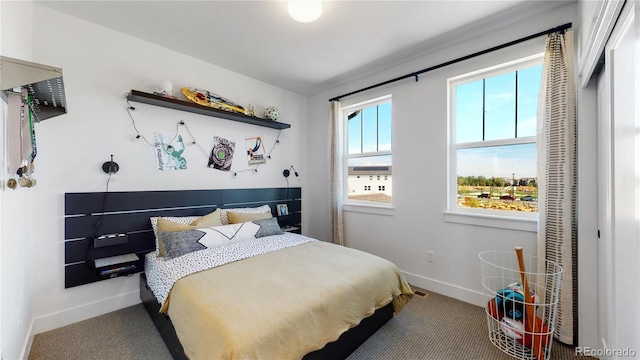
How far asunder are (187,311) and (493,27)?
3.38 metres

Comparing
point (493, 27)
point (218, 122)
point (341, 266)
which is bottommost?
point (341, 266)

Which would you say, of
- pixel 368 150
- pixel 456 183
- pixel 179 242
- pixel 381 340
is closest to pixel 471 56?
pixel 456 183

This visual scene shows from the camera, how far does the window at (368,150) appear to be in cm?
331

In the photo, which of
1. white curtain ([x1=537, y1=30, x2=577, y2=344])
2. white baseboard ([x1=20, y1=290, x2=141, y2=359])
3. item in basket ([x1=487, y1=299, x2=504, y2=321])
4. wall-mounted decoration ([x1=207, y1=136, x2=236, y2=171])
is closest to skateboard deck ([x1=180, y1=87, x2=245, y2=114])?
wall-mounted decoration ([x1=207, y1=136, x2=236, y2=171])

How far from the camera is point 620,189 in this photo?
1257 mm

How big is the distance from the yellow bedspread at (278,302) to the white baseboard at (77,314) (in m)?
1.18

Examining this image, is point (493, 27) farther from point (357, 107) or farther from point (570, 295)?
point (570, 295)

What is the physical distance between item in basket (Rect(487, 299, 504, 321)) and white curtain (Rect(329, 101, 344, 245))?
1880 millimetres

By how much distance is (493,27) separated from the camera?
7.62ft

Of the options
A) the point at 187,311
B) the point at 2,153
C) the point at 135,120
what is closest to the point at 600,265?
the point at 187,311

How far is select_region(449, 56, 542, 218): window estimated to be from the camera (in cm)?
227

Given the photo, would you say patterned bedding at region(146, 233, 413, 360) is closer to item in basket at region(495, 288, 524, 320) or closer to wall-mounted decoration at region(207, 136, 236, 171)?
item in basket at region(495, 288, 524, 320)

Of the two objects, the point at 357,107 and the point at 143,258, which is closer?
the point at 143,258

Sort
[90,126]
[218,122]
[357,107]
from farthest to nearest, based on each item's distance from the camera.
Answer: [357,107]
[218,122]
[90,126]
